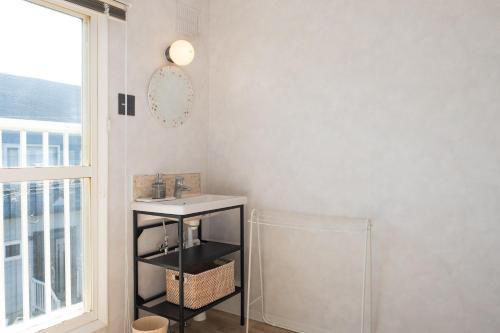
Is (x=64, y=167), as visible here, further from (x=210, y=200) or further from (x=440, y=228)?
(x=440, y=228)

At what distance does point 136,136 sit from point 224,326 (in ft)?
4.85

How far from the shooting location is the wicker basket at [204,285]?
228 centimetres

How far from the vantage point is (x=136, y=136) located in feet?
7.80

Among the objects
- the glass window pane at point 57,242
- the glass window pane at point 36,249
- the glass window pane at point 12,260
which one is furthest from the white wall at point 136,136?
the glass window pane at point 12,260

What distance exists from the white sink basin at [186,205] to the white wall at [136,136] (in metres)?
0.16

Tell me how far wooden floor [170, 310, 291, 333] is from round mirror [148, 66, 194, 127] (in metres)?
1.45

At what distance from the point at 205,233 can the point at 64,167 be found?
128 centimetres

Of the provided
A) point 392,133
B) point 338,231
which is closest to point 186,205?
point 338,231

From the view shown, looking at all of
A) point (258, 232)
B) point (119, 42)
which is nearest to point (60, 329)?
point (258, 232)

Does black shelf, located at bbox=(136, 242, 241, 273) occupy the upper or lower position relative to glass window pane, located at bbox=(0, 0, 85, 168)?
lower

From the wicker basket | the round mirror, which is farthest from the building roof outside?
the wicker basket

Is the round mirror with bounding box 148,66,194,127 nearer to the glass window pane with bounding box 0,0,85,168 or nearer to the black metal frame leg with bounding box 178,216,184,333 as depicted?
the glass window pane with bounding box 0,0,85,168

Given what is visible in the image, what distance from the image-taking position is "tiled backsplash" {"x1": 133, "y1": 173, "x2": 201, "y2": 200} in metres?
2.37

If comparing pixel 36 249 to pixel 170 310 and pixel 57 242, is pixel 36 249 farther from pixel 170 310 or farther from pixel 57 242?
pixel 170 310
